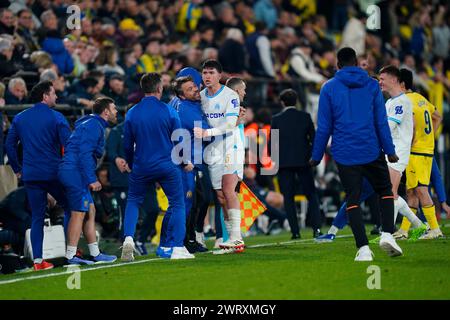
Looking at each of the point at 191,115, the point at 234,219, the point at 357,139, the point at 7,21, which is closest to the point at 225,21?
the point at 7,21

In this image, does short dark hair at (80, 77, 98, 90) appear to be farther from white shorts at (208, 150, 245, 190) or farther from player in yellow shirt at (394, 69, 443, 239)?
player in yellow shirt at (394, 69, 443, 239)

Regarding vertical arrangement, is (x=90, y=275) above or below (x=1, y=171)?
below

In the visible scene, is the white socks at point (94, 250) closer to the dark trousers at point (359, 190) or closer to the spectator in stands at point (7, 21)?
the dark trousers at point (359, 190)

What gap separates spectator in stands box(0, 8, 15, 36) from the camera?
1855cm

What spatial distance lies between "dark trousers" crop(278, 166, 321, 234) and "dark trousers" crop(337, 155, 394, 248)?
4.64 meters

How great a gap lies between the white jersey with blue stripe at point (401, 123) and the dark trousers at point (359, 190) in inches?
86.7

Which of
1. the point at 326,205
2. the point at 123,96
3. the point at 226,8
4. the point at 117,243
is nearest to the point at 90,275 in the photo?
the point at 117,243

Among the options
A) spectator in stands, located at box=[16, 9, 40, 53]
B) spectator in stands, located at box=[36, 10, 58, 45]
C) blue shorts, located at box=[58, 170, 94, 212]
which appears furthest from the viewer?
spectator in stands, located at box=[36, 10, 58, 45]

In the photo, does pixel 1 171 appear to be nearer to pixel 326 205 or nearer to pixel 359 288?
pixel 359 288

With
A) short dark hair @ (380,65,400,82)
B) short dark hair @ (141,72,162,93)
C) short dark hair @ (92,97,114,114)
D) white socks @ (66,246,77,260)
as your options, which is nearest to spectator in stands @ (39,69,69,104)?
short dark hair @ (92,97,114,114)

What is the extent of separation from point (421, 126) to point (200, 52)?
9109 mm
